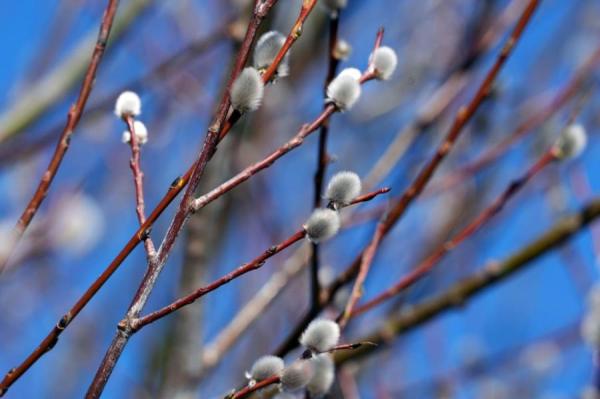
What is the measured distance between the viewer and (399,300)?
2.08m

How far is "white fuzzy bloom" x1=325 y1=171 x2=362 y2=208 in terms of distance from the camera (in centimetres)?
89

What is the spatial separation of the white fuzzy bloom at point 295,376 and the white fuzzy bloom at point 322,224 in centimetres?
14

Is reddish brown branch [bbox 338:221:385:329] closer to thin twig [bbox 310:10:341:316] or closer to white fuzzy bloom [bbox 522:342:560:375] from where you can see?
Result: thin twig [bbox 310:10:341:316]

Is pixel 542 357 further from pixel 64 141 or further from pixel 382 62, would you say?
pixel 64 141

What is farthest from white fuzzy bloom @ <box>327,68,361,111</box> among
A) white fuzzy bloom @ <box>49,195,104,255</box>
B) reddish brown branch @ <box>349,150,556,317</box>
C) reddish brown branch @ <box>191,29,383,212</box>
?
white fuzzy bloom @ <box>49,195,104,255</box>

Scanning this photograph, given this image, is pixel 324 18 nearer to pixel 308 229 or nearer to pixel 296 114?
pixel 296 114

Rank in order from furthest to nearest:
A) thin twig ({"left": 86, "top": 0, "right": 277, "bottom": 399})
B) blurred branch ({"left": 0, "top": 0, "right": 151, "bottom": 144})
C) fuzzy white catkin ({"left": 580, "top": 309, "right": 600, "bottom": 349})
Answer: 1. blurred branch ({"left": 0, "top": 0, "right": 151, "bottom": 144})
2. fuzzy white catkin ({"left": 580, "top": 309, "right": 600, "bottom": 349})
3. thin twig ({"left": 86, "top": 0, "right": 277, "bottom": 399})

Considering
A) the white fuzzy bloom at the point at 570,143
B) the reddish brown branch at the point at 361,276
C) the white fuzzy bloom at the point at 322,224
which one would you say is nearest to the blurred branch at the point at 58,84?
the reddish brown branch at the point at 361,276

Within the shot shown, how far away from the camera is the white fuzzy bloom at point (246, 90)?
852 millimetres

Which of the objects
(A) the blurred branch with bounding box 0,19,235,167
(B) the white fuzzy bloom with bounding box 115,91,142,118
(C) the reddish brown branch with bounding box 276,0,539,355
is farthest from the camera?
(A) the blurred branch with bounding box 0,19,235,167

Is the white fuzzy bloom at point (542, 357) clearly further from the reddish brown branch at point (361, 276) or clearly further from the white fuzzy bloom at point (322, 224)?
the white fuzzy bloom at point (322, 224)

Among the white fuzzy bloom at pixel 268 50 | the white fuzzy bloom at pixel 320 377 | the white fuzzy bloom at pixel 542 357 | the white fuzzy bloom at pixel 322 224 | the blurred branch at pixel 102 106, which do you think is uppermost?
the blurred branch at pixel 102 106

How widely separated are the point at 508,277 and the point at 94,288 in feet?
3.45

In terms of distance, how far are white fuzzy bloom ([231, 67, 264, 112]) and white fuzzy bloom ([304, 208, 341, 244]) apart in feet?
0.45
